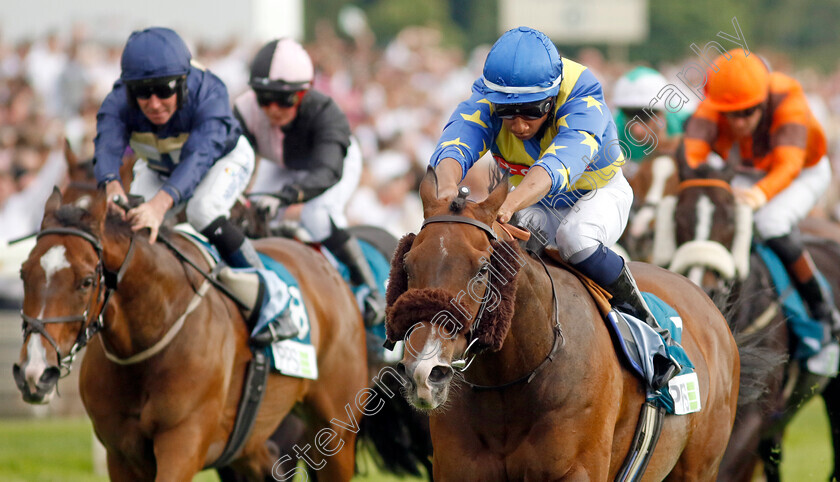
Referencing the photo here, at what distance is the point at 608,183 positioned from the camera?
4.47 meters

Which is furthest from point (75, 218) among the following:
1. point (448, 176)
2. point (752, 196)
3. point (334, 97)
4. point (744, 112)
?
point (334, 97)

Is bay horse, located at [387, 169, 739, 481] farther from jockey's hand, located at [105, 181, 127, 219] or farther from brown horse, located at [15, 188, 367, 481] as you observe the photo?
jockey's hand, located at [105, 181, 127, 219]

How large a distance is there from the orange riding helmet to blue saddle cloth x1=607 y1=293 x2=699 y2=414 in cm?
267

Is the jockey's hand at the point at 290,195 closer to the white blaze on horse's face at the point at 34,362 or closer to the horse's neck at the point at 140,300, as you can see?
the horse's neck at the point at 140,300

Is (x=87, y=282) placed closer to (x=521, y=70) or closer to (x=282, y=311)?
(x=282, y=311)

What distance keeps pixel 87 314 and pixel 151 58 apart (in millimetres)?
1331

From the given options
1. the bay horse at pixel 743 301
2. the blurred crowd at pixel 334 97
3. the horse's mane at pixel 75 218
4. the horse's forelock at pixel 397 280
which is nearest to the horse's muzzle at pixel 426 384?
the horse's forelock at pixel 397 280

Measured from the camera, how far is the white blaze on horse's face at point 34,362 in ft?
14.5

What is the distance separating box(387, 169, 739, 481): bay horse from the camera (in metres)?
3.23

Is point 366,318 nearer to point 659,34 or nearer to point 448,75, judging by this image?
point 448,75

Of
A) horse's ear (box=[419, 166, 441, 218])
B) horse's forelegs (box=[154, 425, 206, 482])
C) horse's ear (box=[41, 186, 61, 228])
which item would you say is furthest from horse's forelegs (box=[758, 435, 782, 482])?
horse's ear (box=[41, 186, 61, 228])

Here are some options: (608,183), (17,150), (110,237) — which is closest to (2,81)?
(17,150)

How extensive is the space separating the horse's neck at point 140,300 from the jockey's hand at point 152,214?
0.09 metres

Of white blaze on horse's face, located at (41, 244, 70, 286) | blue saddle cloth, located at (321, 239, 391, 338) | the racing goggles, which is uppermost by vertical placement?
white blaze on horse's face, located at (41, 244, 70, 286)
